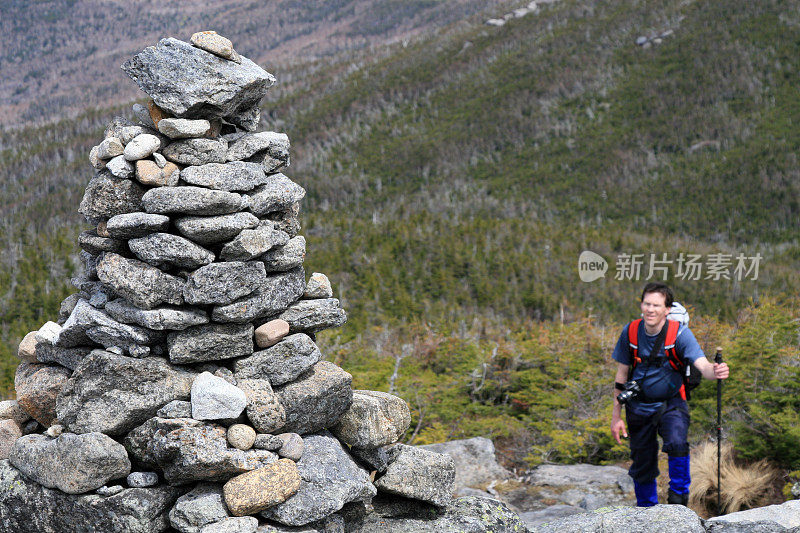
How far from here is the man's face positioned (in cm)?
674

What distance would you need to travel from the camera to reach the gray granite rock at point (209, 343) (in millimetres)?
5973

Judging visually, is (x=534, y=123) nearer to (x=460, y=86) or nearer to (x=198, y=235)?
(x=460, y=86)

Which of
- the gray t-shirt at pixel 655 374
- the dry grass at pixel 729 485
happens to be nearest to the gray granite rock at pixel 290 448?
the gray t-shirt at pixel 655 374

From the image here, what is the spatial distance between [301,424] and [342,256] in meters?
31.0

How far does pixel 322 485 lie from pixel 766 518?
4.28 m

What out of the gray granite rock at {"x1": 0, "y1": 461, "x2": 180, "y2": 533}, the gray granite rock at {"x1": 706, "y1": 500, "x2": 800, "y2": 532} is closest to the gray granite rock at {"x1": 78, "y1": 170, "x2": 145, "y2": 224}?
the gray granite rock at {"x1": 0, "y1": 461, "x2": 180, "y2": 533}

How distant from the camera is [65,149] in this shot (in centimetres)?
12075

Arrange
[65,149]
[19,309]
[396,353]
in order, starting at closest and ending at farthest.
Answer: [396,353] < [19,309] < [65,149]

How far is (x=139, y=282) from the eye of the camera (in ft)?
19.1

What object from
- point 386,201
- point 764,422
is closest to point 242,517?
point 764,422

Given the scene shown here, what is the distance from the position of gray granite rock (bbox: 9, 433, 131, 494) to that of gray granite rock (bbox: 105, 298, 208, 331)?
949mm

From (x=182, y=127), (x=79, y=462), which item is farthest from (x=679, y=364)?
(x=79, y=462)

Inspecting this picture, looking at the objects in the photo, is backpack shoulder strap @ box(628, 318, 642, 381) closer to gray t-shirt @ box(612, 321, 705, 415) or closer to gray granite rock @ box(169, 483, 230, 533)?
gray t-shirt @ box(612, 321, 705, 415)

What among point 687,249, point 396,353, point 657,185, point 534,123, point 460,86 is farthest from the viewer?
point 460,86
